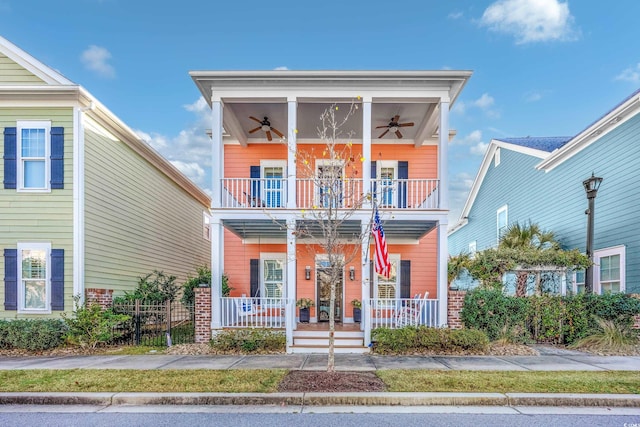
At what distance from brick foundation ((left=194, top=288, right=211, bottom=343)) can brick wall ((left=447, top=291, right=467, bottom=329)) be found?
6085 mm

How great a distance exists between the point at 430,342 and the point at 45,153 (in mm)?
10760

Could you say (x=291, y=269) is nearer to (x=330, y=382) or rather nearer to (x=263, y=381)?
(x=263, y=381)

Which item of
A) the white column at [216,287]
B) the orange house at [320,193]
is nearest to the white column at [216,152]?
the orange house at [320,193]

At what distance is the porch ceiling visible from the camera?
10.2 metres

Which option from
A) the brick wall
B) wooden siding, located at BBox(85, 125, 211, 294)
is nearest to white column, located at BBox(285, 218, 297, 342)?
the brick wall

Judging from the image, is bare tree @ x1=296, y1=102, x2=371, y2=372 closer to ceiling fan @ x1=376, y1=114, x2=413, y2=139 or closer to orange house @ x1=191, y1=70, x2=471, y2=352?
orange house @ x1=191, y1=70, x2=471, y2=352

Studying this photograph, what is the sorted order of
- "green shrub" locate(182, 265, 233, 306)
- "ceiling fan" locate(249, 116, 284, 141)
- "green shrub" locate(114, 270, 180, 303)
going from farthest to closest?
1. "green shrub" locate(182, 265, 233, 306)
2. "ceiling fan" locate(249, 116, 284, 141)
3. "green shrub" locate(114, 270, 180, 303)

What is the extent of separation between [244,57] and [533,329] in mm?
14506

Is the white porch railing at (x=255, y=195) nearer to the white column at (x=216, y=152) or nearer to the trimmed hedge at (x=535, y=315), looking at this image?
the white column at (x=216, y=152)

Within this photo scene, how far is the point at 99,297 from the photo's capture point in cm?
987

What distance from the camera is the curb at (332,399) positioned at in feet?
17.2

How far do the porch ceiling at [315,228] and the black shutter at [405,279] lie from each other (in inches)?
35.8

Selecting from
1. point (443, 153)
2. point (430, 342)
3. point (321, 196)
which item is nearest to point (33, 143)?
point (321, 196)

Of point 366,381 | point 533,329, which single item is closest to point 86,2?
point 366,381
